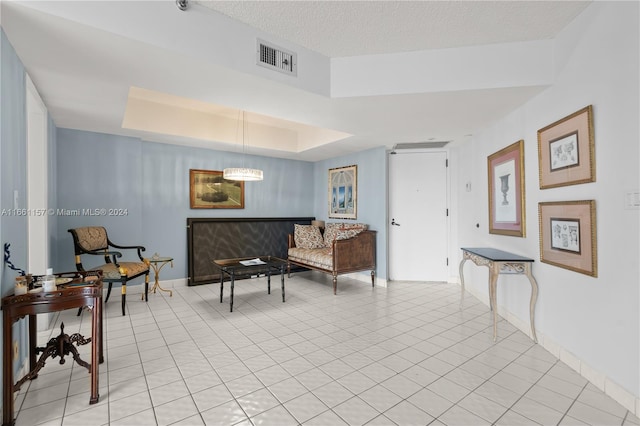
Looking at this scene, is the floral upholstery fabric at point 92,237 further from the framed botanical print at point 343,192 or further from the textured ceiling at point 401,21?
the framed botanical print at point 343,192

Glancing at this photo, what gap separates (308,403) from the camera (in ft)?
6.27

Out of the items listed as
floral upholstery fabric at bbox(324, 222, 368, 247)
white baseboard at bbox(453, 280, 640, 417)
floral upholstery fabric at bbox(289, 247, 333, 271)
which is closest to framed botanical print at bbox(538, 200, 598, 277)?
white baseboard at bbox(453, 280, 640, 417)

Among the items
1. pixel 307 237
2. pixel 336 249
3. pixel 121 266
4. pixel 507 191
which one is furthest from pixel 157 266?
pixel 507 191

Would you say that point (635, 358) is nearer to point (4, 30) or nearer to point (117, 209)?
point (4, 30)

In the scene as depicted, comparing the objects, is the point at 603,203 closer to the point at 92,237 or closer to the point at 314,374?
the point at 314,374

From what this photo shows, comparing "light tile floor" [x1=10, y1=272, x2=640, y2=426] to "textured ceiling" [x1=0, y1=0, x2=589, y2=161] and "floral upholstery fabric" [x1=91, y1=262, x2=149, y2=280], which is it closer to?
"floral upholstery fabric" [x1=91, y1=262, x2=149, y2=280]

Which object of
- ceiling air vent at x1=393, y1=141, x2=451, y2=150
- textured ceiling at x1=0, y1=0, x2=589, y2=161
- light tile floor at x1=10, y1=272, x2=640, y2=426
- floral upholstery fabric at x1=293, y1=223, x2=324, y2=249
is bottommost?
light tile floor at x1=10, y1=272, x2=640, y2=426

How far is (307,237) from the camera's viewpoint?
5.79 m

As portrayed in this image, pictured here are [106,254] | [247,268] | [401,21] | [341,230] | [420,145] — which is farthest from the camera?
[341,230]

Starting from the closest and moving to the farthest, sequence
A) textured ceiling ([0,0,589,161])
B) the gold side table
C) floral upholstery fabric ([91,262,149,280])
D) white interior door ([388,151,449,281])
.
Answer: textured ceiling ([0,0,589,161]) → floral upholstery fabric ([91,262,149,280]) → the gold side table → white interior door ([388,151,449,281])

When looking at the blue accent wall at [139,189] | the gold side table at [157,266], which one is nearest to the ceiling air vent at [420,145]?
the blue accent wall at [139,189]

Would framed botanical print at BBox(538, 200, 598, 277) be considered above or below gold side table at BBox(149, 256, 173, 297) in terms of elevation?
above

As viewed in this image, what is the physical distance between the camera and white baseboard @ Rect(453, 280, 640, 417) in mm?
1847

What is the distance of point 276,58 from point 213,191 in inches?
130
